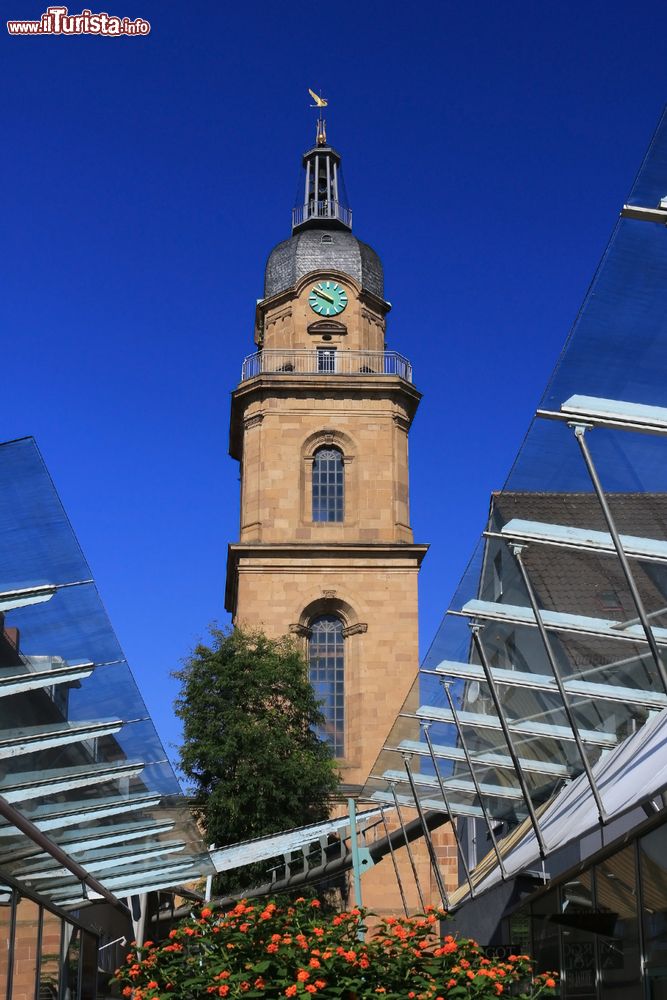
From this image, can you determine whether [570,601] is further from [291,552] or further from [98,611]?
[291,552]

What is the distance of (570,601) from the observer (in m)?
11.8

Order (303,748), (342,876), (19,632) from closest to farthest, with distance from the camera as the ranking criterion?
1. (19,632)
2. (303,748)
3. (342,876)

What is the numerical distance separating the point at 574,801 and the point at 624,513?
20.0 ft

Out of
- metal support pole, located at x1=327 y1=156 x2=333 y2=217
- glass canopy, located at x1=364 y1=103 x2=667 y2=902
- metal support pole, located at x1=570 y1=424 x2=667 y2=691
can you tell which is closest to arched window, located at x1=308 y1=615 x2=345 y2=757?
metal support pole, located at x1=327 y1=156 x2=333 y2=217

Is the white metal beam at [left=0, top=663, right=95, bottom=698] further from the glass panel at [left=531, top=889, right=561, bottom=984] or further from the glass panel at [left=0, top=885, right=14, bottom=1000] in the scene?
the glass panel at [left=531, top=889, right=561, bottom=984]

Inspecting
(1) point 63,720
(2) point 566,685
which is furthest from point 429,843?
→ (1) point 63,720

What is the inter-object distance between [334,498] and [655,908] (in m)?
34.6

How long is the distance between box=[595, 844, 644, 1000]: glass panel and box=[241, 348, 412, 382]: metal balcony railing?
117 ft

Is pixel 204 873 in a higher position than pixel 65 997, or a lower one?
higher

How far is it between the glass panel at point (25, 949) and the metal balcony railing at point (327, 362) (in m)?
33.5

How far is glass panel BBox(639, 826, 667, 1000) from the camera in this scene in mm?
9758

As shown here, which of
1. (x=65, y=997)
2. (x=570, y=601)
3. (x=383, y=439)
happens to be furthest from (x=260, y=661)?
(x=570, y=601)

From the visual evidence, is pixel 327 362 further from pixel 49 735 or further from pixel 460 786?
pixel 49 735

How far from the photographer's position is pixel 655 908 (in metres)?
10.0
